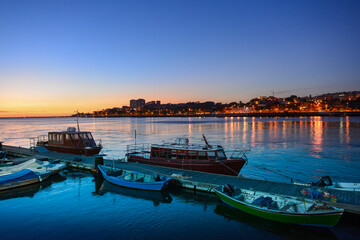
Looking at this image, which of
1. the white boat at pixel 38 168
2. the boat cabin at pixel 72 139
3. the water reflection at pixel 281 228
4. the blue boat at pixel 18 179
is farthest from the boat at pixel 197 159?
the boat cabin at pixel 72 139

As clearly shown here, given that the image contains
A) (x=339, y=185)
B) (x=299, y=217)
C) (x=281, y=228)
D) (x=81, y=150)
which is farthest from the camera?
(x=81, y=150)

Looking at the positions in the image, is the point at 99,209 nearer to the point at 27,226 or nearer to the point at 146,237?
the point at 27,226

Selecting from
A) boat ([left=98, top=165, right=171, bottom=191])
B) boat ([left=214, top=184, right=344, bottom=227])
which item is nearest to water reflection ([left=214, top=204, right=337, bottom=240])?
boat ([left=214, top=184, right=344, bottom=227])

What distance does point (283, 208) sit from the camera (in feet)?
45.7

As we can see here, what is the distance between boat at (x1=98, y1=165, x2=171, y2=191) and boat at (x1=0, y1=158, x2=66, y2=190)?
5354mm

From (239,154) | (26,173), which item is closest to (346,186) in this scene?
(239,154)

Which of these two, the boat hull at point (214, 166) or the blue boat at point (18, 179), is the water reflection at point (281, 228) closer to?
the boat hull at point (214, 166)

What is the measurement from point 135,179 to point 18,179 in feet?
33.2

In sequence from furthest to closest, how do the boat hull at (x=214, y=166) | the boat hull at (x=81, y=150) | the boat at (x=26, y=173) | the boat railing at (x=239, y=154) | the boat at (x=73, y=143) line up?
1. the boat at (x=73, y=143)
2. the boat hull at (x=81, y=150)
3. the boat railing at (x=239, y=154)
4. the boat hull at (x=214, y=166)
5. the boat at (x=26, y=173)

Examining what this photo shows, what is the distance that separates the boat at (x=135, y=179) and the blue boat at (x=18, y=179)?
234 inches

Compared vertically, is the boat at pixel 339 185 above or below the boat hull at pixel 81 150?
below

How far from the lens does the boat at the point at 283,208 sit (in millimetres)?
12773

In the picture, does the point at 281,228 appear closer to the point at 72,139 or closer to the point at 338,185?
the point at 338,185

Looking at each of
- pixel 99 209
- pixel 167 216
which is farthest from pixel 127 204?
pixel 167 216
